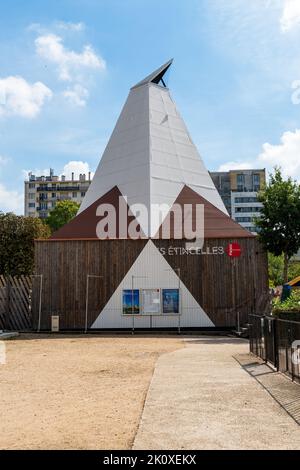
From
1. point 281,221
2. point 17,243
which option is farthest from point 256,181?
point 281,221

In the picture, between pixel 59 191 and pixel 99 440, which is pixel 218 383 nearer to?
pixel 99 440

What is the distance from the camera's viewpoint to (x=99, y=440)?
5.70 metres

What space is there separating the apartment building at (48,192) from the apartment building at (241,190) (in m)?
31.1

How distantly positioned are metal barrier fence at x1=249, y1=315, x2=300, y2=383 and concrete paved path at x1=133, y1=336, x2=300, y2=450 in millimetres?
744

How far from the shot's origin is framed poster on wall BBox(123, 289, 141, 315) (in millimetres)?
24688

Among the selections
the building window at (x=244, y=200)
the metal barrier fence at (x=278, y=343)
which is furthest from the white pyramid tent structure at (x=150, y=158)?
the building window at (x=244, y=200)

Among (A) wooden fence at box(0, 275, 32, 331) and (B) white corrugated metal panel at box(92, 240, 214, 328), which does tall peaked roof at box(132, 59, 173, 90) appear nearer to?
(B) white corrugated metal panel at box(92, 240, 214, 328)

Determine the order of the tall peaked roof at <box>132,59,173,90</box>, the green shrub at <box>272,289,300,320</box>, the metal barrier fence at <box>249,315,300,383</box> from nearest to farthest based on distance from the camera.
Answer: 1. the metal barrier fence at <box>249,315,300,383</box>
2. the green shrub at <box>272,289,300,320</box>
3. the tall peaked roof at <box>132,59,173,90</box>

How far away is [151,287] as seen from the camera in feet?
81.7

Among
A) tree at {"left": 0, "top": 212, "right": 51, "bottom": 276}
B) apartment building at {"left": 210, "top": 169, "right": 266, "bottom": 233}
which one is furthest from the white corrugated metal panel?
apartment building at {"left": 210, "top": 169, "right": 266, "bottom": 233}

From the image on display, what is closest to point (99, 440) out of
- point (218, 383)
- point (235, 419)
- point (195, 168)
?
point (235, 419)

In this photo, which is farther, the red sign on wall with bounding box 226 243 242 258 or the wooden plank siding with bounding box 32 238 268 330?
the red sign on wall with bounding box 226 243 242 258

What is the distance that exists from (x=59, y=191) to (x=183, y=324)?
3887 inches

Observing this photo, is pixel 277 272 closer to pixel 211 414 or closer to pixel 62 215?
pixel 62 215
